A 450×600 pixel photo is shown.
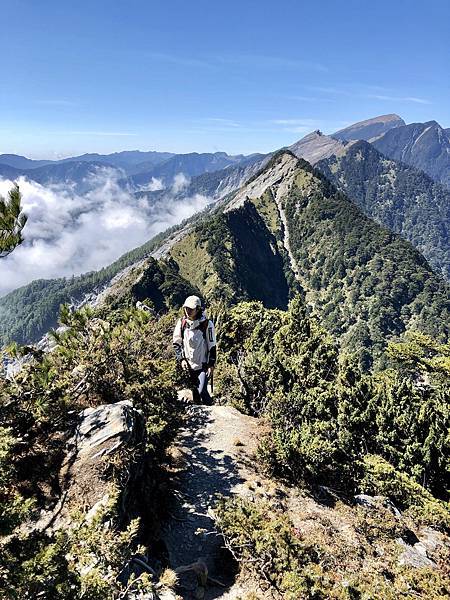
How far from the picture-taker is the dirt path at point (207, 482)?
28.6 ft

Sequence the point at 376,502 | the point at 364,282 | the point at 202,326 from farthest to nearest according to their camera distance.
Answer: the point at 364,282 → the point at 202,326 → the point at 376,502

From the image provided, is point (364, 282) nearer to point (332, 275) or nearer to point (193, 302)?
point (332, 275)

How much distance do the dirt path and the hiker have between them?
2.36 meters

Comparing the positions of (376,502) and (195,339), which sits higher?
(195,339)

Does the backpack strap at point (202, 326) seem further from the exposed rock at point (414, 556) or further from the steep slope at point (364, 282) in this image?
the steep slope at point (364, 282)

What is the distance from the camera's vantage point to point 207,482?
11328 mm

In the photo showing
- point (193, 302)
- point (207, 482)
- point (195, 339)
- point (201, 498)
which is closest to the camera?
point (201, 498)

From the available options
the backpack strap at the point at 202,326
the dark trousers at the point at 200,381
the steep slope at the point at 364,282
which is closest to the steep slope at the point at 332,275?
the steep slope at the point at 364,282

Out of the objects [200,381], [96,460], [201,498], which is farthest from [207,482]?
[96,460]

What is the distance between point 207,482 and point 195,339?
434 centimetres

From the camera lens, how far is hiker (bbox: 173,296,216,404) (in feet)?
41.9

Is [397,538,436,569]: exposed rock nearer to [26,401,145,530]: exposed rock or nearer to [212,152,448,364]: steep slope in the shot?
[26,401,145,530]: exposed rock

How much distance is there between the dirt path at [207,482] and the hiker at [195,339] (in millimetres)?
2362

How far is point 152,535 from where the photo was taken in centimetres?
884
